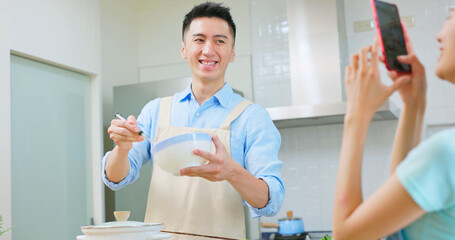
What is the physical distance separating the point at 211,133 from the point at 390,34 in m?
0.89

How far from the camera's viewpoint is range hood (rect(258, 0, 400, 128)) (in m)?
3.35

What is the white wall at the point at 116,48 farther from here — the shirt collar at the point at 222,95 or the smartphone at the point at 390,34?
the smartphone at the point at 390,34

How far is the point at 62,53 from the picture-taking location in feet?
10.2

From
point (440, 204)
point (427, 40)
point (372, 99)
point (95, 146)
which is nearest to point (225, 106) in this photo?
point (372, 99)

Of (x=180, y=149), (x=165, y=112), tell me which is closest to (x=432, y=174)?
(x=180, y=149)

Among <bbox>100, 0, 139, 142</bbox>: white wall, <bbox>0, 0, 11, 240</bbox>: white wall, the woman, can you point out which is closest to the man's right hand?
the woman

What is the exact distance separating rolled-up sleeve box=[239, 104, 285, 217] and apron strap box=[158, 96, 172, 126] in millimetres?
293

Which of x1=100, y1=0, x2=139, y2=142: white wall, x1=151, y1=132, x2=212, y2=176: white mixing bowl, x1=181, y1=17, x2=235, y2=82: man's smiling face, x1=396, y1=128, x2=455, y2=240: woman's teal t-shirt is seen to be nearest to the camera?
x1=396, y1=128, x2=455, y2=240: woman's teal t-shirt

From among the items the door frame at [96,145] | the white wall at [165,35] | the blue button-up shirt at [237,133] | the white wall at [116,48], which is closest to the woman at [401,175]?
the blue button-up shirt at [237,133]

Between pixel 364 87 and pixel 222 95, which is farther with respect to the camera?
pixel 222 95

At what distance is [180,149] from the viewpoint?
127 centimetres

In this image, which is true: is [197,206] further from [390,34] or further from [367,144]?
[367,144]

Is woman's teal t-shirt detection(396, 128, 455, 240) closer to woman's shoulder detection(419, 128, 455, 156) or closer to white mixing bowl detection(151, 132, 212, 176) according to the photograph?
woman's shoulder detection(419, 128, 455, 156)

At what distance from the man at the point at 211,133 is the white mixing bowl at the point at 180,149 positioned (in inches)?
8.8
